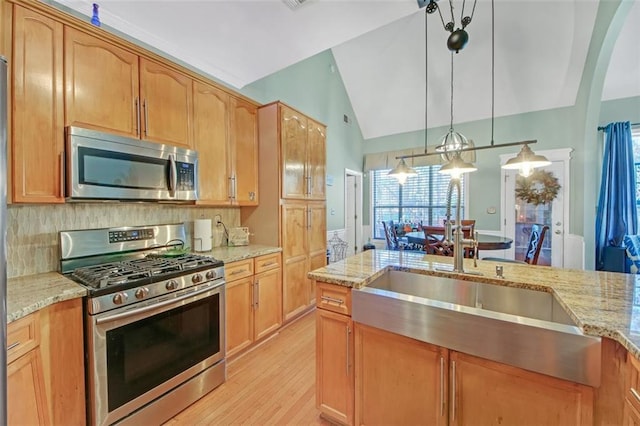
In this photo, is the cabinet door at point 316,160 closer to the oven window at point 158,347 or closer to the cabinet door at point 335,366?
the oven window at point 158,347

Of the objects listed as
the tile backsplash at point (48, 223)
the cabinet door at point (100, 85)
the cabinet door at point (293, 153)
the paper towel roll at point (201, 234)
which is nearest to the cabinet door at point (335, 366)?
the paper towel roll at point (201, 234)

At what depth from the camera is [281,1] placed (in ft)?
7.30

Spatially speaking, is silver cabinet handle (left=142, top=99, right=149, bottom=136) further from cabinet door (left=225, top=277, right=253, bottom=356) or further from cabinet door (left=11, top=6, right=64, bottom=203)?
cabinet door (left=225, top=277, right=253, bottom=356)

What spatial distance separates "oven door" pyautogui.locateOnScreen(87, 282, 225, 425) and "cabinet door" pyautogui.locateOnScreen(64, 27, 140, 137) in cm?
122

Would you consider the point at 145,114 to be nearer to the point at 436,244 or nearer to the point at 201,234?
the point at 201,234

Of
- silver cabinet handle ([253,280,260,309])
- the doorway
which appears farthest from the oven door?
the doorway

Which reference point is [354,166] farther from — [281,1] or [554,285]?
[554,285]

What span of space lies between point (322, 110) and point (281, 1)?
274cm

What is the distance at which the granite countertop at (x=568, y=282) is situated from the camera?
3.04 ft

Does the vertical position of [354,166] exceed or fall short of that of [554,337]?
it exceeds it

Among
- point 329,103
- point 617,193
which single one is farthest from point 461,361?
point 617,193

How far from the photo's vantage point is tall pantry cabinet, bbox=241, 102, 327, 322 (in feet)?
9.28

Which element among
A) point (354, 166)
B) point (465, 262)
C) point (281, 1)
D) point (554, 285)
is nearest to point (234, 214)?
point (281, 1)

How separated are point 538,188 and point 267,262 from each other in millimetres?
5061
